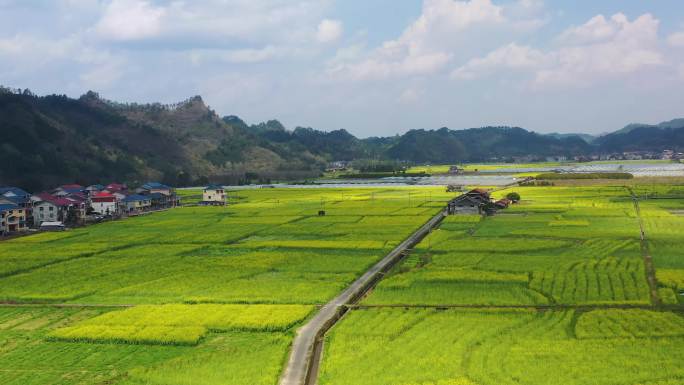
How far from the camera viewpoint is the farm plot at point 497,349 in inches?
681

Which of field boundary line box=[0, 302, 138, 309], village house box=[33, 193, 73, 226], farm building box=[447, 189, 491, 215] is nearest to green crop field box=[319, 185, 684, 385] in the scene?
field boundary line box=[0, 302, 138, 309]

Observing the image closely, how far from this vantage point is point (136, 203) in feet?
216

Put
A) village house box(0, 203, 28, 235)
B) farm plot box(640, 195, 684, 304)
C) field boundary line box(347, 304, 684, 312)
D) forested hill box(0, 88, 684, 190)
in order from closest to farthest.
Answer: field boundary line box(347, 304, 684, 312), farm plot box(640, 195, 684, 304), village house box(0, 203, 28, 235), forested hill box(0, 88, 684, 190)

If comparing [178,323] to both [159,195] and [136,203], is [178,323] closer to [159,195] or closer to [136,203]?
[136,203]

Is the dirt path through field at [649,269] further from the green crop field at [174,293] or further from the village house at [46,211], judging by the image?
the village house at [46,211]

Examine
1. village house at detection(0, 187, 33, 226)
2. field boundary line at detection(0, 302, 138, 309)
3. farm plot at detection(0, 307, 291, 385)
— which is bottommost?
farm plot at detection(0, 307, 291, 385)

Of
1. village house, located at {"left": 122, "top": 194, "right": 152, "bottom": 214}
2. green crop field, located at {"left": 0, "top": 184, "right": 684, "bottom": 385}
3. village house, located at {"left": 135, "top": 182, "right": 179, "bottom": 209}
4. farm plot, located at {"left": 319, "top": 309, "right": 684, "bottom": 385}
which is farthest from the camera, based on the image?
village house, located at {"left": 135, "top": 182, "right": 179, "bottom": 209}

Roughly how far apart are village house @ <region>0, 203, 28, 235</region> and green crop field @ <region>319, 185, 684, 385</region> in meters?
34.1

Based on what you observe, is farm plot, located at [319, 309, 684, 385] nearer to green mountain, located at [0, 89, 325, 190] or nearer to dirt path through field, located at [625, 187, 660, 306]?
dirt path through field, located at [625, 187, 660, 306]

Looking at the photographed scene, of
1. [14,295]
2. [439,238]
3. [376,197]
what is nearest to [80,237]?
[14,295]

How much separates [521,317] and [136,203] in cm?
5171

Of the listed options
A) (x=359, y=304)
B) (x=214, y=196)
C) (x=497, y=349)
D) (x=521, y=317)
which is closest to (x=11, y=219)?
(x=214, y=196)

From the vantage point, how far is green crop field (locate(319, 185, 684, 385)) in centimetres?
1772

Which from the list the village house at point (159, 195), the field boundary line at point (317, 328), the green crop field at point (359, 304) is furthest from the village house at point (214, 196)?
the field boundary line at point (317, 328)
